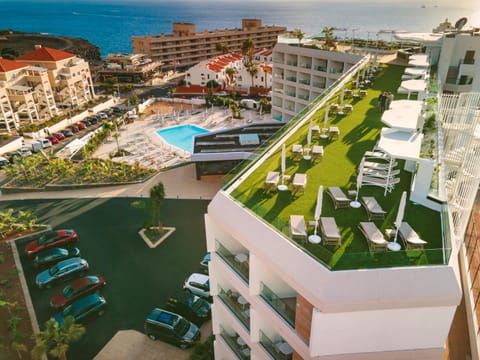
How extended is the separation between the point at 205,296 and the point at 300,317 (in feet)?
45.8

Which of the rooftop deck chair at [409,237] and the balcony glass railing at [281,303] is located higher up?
the rooftop deck chair at [409,237]

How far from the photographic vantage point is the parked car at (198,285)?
23.7 m

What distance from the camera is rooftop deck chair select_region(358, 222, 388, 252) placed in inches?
438

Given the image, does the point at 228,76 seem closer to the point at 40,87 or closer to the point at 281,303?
the point at 40,87

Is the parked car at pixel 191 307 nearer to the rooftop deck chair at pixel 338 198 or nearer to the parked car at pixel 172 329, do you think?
the parked car at pixel 172 329

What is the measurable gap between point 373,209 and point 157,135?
48.2 meters

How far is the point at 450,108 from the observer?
2161 cm

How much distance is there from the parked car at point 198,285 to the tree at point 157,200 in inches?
282

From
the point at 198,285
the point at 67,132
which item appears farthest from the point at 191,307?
the point at 67,132

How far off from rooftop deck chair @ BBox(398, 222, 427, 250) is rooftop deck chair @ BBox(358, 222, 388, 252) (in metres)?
0.61

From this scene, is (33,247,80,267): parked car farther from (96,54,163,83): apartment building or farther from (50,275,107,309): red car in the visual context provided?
(96,54,163,83): apartment building

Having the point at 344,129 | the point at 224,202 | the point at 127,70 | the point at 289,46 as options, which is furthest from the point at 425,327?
the point at 127,70

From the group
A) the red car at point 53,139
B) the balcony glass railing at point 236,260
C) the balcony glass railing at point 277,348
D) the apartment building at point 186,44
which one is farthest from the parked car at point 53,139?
the apartment building at point 186,44

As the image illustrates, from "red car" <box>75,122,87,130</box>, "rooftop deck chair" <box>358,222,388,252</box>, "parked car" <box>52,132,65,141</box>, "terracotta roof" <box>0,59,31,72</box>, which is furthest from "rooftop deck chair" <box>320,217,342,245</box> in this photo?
"terracotta roof" <box>0,59,31,72</box>
